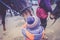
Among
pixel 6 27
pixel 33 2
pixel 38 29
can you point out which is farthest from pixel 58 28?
pixel 38 29

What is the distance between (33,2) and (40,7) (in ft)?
0.68

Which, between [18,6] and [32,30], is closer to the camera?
[32,30]

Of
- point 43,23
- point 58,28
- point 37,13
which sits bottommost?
point 58,28

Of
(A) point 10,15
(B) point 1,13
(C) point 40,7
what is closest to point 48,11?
(C) point 40,7

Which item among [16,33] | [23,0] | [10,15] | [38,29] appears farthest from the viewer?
[10,15]

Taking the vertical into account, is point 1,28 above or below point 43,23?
below

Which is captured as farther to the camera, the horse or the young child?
the horse

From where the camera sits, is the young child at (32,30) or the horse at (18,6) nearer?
the young child at (32,30)

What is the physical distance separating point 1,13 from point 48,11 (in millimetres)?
702

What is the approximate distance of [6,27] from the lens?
2.63m

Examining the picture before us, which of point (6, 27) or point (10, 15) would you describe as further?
point (10, 15)

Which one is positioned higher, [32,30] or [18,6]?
[18,6]

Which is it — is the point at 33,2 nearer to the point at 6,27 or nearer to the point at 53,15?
the point at 53,15

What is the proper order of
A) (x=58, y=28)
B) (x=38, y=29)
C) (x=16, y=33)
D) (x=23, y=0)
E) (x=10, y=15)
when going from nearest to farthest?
1. (x=38, y=29)
2. (x=23, y=0)
3. (x=16, y=33)
4. (x=58, y=28)
5. (x=10, y=15)
